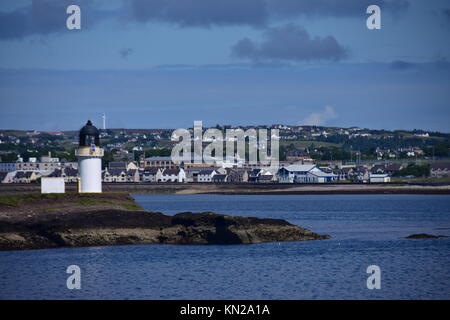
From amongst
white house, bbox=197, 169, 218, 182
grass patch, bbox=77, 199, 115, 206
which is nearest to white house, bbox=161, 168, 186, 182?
white house, bbox=197, 169, 218, 182

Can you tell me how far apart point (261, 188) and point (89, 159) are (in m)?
84.9

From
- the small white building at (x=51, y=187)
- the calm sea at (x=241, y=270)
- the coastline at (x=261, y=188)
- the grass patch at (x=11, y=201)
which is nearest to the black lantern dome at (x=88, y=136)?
the small white building at (x=51, y=187)

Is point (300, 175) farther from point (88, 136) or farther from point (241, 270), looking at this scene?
point (241, 270)

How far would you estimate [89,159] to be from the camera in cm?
5178

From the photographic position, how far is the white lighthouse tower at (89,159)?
51.7 metres

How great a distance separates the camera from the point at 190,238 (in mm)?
44219

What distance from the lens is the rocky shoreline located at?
139 ft

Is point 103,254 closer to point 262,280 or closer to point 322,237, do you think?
point 262,280
